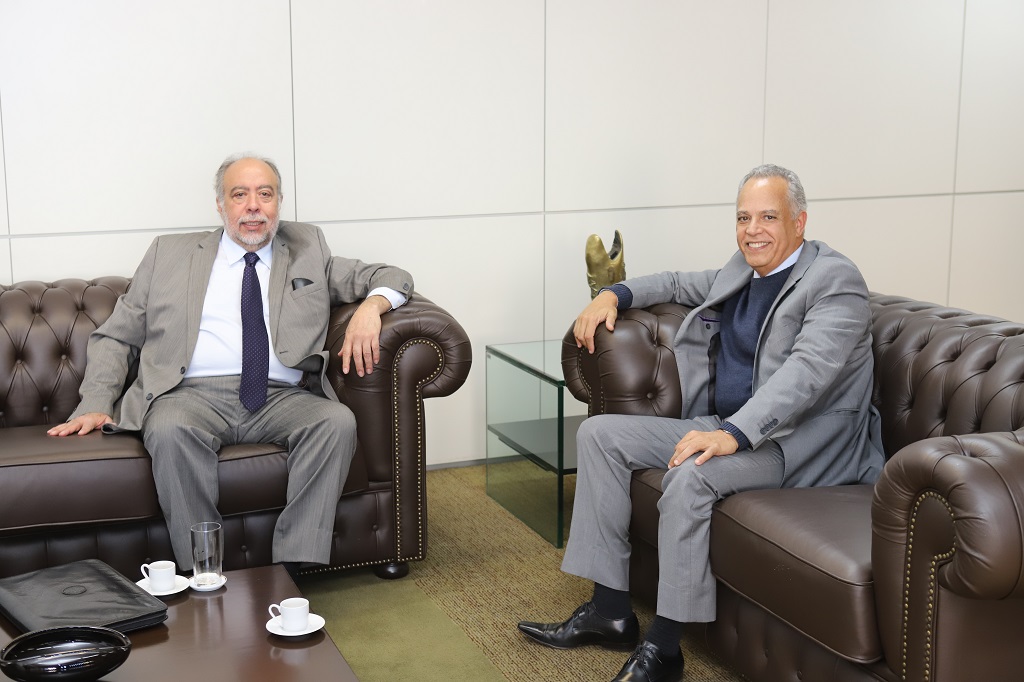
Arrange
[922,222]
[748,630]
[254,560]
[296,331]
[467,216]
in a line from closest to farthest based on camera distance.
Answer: [748,630], [254,560], [296,331], [467,216], [922,222]

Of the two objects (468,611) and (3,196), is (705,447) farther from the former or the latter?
(3,196)

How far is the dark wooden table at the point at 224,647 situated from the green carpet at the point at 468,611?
0.60 metres

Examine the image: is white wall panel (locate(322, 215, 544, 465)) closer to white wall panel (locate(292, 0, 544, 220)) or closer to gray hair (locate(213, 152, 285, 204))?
white wall panel (locate(292, 0, 544, 220))

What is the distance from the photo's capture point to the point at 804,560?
7.43 ft

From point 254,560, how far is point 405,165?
187 centimetres

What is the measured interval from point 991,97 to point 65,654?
5197mm

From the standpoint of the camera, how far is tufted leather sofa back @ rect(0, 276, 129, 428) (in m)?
3.41

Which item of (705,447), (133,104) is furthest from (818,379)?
(133,104)

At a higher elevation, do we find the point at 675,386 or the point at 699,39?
the point at 699,39

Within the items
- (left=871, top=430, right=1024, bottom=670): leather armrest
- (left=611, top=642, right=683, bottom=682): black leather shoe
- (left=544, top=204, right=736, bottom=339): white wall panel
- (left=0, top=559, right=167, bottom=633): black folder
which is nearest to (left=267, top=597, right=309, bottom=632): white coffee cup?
(left=0, top=559, right=167, bottom=633): black folder

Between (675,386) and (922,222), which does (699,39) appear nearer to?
(922,222)

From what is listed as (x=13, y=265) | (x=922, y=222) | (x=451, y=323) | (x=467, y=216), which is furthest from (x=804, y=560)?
(x=922, y=222)

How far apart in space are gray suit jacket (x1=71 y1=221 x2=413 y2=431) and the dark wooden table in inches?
43.7

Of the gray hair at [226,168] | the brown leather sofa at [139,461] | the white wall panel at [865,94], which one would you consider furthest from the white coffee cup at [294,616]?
the white wall panel at [865,94]
